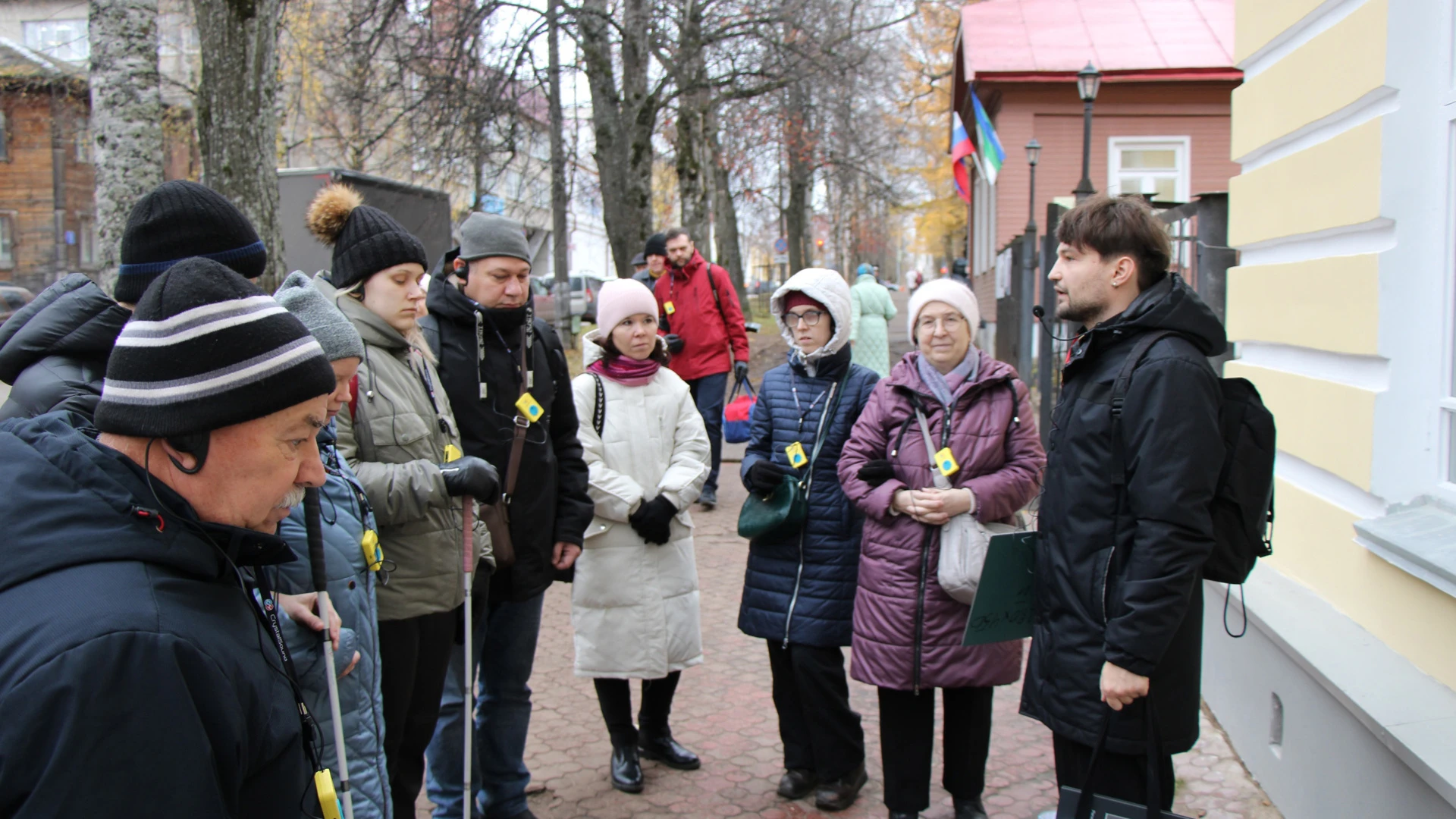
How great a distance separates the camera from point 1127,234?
9.08 ft

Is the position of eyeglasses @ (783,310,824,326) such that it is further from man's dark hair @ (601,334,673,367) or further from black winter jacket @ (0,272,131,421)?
black winter jacket @ (0,272,131,421)

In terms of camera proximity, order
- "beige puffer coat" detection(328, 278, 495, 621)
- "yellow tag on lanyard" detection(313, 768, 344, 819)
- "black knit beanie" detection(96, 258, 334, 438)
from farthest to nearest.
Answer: "beige puffer coat" detection(328, 278, 495, 621) → "yellow tag on lanyard" detection(313, 768, 344, 819) → "black knit beanie" detection(96, 258, 334, 438)

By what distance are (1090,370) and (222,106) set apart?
6378 mm

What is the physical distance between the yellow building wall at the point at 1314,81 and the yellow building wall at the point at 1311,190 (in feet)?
0.31

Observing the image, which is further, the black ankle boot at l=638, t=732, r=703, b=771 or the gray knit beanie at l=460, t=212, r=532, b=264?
the black ankle boot at l=638, t=732, r=703, b=771

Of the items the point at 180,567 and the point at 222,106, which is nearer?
the point at 180,567

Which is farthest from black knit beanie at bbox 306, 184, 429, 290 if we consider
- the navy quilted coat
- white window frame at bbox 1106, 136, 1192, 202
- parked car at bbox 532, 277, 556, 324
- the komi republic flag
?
parked car at bbox 532, 277, 556, 324

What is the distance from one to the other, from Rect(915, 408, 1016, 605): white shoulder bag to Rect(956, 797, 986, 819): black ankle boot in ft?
2.51

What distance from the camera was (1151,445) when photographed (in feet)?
8.32

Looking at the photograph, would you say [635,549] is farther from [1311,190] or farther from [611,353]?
[1311,190]

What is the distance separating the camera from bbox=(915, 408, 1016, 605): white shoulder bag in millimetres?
3469

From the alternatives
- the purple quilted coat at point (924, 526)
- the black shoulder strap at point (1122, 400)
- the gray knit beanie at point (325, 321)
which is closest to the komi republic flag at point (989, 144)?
the purple quilted coat at point (924, 526)

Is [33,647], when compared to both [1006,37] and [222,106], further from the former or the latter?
[1006,37]

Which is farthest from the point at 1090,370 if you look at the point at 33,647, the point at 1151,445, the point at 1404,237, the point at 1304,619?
the point at 33,647
